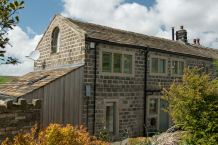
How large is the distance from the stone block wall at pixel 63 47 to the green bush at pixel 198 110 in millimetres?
5179

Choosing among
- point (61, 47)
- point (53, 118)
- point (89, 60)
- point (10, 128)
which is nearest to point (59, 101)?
point (53, 118)

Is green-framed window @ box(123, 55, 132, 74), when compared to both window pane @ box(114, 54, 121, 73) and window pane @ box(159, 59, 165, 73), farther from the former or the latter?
window pane @ box(159, 59, 165, 73)

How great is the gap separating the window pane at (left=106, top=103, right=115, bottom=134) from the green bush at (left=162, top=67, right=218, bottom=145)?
15.5ft

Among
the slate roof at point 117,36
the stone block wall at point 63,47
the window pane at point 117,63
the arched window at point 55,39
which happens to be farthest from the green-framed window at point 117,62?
the arched window at point 55,39

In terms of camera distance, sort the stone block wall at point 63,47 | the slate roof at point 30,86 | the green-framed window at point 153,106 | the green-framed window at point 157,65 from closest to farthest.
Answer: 1. the slate roof at point 30,86
2. the stone block wall at point 63,47
3. the green-framed window at point 153,106
4. the green-framed window at point 157,65

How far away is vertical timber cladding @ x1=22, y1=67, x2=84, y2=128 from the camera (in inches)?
358

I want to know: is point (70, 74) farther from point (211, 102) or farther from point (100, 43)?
point (211, 102)

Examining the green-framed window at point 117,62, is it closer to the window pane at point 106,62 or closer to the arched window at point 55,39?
the window pane at point 106,62

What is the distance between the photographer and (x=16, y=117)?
21.9ft

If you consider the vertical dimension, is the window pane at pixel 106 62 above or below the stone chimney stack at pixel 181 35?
below

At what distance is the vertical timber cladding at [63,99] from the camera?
9.09m

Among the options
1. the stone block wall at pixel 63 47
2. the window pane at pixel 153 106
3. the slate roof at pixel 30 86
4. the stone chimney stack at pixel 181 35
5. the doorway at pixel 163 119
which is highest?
the stone chimney stack at pixel 181 35

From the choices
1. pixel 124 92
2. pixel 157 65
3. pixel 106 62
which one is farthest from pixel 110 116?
pixel 157 65

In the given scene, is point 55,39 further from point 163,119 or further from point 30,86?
point 163,119
